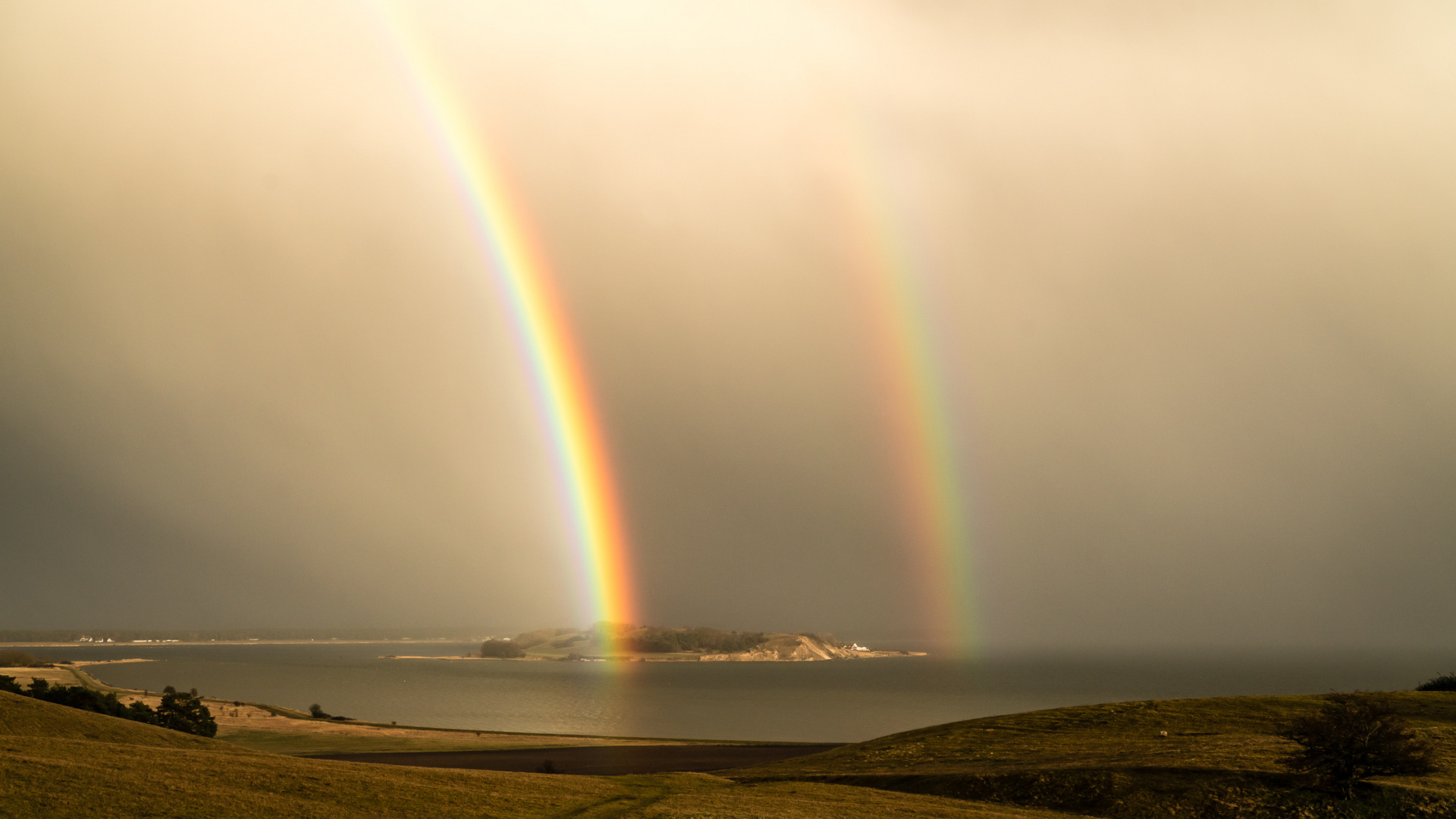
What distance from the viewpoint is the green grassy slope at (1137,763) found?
30.5 meters

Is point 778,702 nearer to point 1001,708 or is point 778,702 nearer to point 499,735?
point 1001,708

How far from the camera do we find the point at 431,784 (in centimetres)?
3044

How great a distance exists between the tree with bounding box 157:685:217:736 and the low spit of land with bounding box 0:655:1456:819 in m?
31.6

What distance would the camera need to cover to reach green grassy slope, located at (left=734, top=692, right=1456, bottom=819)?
100 feet

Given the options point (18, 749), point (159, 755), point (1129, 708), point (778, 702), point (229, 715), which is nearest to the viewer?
point (18, 749)

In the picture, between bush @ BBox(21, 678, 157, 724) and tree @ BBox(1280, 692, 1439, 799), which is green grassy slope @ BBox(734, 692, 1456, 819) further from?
bush @ BBox(21, 678, 157, 724)

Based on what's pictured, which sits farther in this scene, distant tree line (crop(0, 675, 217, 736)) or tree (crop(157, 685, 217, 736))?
tree (crop(157, 685, 217, 736))

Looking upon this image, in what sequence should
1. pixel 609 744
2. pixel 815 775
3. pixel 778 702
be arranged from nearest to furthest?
pixel 815 775 → pixel 609 744 → pixel 778 702

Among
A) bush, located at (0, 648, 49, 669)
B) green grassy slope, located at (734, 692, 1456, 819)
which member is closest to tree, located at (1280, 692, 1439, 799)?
green grassy slope, located at (734, 692, 1456, 819)

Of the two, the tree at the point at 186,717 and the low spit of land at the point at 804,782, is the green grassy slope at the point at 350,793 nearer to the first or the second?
the low spit of land at the point at 804,782

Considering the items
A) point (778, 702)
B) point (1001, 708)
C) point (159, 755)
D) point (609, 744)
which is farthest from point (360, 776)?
point (778, 702)

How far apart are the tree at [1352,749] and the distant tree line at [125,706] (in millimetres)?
57276

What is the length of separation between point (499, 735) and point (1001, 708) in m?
78.3

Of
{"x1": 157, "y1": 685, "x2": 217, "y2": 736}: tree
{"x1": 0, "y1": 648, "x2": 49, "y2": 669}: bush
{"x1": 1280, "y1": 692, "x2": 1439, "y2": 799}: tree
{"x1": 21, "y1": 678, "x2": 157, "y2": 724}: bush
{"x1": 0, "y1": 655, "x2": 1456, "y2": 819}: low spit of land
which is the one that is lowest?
{"x1": 0, "y1": 648, "x2": 49, "y2": 669}: bush
